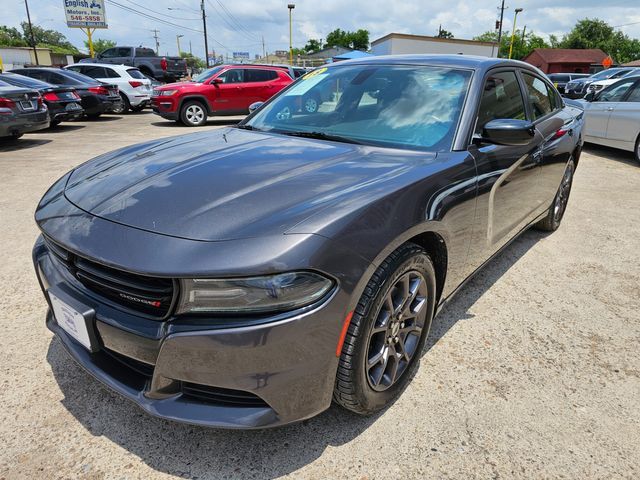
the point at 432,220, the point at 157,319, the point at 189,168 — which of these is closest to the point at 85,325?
the point at 157,319

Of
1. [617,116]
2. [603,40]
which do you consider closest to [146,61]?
[617,116]

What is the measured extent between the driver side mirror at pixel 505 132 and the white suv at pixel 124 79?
14.9 m

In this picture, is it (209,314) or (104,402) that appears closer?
(209,314)

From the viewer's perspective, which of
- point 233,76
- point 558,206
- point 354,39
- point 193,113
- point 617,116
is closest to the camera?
point 558,206

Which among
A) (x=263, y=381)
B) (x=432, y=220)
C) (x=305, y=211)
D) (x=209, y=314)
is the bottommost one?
(x=263, y=381)

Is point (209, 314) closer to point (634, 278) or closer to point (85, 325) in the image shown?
point (85, 325)

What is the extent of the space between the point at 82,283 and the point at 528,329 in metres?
2.48

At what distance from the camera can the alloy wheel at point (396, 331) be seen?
193cm

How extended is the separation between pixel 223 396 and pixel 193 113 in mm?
12138

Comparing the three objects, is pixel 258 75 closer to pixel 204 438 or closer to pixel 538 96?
pixel 538 96

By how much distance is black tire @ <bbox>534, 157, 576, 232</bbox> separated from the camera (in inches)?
171

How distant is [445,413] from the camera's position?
2111 millimetres

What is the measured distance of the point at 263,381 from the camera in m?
1.55

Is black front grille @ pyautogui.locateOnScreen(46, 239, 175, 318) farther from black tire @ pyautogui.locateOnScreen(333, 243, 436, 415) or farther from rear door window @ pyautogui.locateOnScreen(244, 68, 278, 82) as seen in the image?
rear door window @ pyautogui.locateOnScreen(244, 68, 278, 82)
